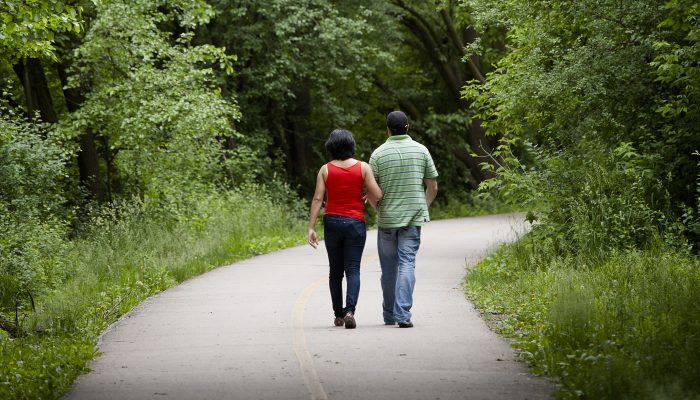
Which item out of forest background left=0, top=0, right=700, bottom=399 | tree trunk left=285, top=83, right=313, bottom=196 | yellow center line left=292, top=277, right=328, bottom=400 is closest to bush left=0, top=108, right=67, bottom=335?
forest background left=0, top=0, right=700, bottom=399

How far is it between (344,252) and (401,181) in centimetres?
93

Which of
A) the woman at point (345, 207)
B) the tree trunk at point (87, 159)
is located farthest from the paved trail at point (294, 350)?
the tree trunk at point (87, 159)

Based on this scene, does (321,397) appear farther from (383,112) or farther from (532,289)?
(383,112)

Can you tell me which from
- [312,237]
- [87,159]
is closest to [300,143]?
[87,159]

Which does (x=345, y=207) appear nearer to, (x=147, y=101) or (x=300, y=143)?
(x=147, y=101)

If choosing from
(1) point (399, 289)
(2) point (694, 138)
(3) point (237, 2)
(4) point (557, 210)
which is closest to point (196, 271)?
(4) point (557, 210)

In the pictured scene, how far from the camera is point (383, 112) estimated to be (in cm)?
4166

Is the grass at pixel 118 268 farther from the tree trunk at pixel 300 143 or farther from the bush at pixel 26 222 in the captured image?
the tree trunk at pixel 300 143

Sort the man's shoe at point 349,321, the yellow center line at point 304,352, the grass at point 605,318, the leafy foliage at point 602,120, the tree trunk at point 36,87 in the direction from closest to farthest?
the grass at point 605,318, the yellow center line at point 304,352, the man's shoe at point 349,321, the leafy foliage at point 602,120, the tree trunk at point 36,87

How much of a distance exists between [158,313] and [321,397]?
5.13 m

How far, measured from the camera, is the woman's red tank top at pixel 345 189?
418 inches

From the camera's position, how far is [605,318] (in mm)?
Answer: 9328

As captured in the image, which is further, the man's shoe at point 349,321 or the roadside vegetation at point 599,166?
the roadside vegetation at point 599,166

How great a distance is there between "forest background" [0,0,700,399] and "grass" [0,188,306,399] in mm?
49
